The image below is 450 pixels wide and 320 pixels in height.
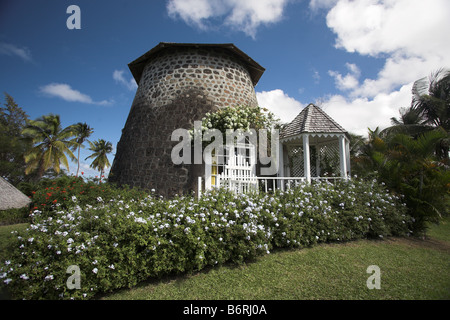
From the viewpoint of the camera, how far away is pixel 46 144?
21.2 metres

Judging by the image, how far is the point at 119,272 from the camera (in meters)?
3.26

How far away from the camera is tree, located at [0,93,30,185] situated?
22203 mm

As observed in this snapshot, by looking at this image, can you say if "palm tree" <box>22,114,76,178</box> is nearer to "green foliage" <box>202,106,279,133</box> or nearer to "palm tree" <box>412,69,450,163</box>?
"green foliage" <box>202,106,279,133</box>

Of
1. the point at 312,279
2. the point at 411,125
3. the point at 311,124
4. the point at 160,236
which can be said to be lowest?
the point at 312,279

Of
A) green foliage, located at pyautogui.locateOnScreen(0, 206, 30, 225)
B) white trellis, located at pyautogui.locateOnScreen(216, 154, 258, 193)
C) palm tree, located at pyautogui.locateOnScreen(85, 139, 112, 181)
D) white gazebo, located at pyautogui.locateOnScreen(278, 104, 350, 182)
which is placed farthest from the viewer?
palm tree, located at pyautogui.locateOnScreen(85, 139, 112, 181)

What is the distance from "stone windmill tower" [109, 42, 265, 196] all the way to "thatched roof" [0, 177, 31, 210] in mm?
3341

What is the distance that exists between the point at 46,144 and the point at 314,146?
77.8 ft

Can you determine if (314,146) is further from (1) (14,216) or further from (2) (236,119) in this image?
(1) (14,216)

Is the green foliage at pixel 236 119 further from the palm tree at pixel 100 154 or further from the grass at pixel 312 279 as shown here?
the palm tree at pixel 100 154

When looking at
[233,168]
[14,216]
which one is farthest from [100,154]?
[233,168]

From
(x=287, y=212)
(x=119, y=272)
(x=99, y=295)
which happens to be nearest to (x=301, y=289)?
(x=287, y=212)

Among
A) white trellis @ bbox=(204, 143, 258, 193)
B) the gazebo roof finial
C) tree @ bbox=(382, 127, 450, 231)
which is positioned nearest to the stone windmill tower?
white trellis @ bbox=(204, 143, 258, 193)
